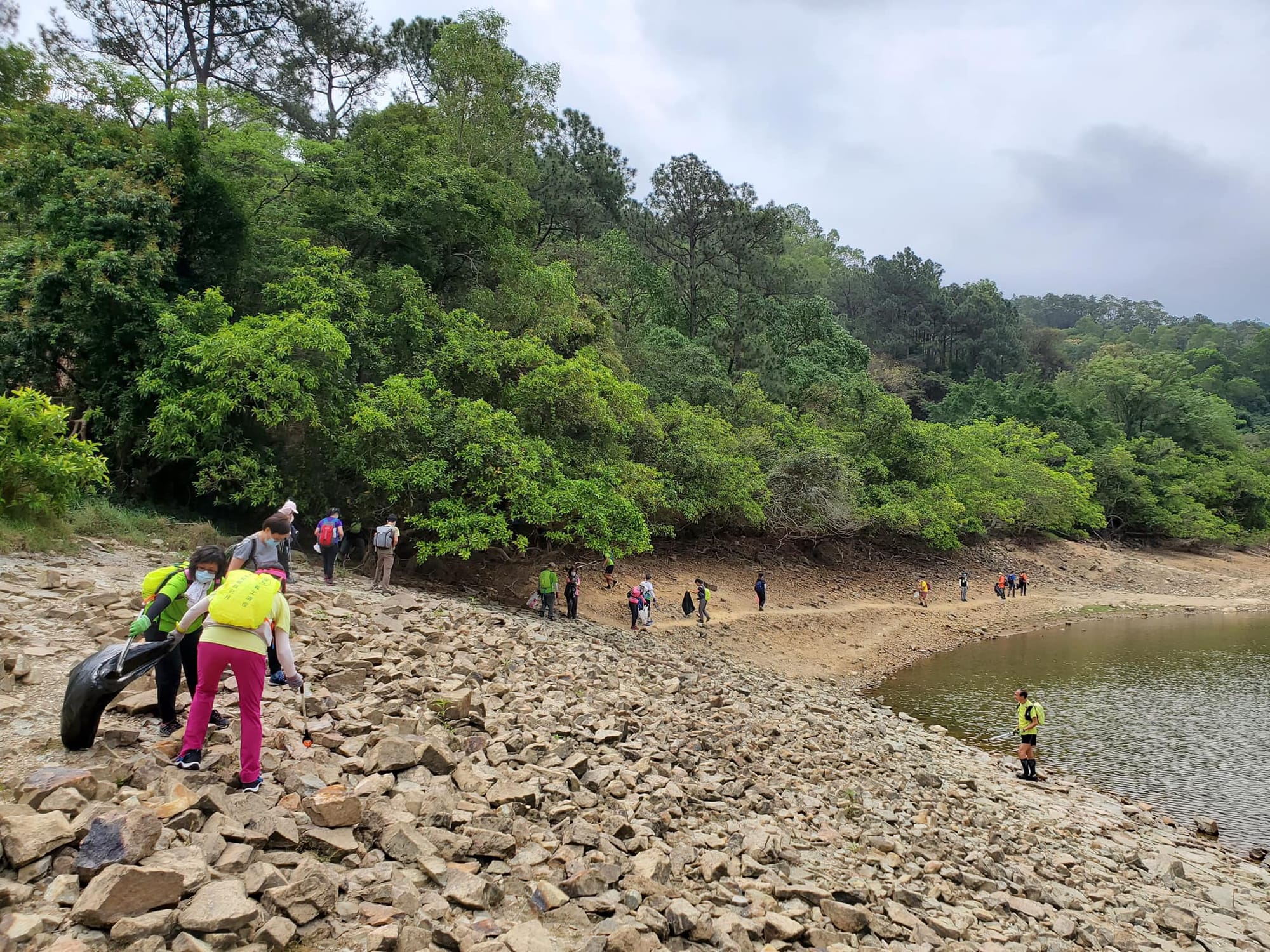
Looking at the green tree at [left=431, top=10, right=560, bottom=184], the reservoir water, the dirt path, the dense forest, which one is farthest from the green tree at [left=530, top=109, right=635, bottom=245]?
the reservoir water

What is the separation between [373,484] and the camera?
17.1 m

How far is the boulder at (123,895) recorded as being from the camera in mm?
3576

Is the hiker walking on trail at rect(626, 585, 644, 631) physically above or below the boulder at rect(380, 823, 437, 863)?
below

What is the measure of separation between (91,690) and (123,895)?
6.88 ft

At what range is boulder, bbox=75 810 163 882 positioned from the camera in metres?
3.91

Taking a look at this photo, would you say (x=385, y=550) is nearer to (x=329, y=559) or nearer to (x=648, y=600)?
(x=329, y=559)

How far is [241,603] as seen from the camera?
5.09 metres

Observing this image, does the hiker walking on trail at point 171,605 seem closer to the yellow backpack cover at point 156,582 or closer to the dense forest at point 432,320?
the yellow backpack cover at point 156,582

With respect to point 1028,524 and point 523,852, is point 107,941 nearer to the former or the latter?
point 523,852

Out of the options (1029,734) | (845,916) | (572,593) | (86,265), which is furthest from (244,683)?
(86,265)

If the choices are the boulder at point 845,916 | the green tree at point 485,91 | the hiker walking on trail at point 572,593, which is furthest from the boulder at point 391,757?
the green tree at point 485,91

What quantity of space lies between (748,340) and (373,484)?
82.8ft

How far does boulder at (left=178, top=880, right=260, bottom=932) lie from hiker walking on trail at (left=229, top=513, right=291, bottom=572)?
338 centimetres

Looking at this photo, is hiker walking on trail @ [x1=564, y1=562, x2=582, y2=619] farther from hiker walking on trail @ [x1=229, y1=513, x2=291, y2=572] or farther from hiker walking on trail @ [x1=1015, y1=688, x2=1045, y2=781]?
hiker walking on trail @ [x1=229, y1=513, x2=291, y2=572]
